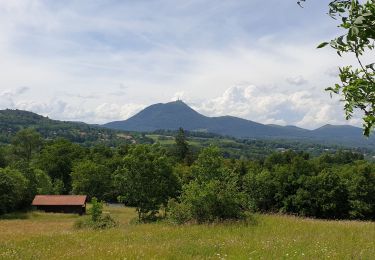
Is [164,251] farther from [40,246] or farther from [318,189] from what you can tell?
[318,189]

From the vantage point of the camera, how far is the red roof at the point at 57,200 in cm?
7425

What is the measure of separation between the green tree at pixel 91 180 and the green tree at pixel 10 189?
21.8 meters

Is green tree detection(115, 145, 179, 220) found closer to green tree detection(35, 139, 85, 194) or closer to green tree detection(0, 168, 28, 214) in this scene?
green tree detection(0, 168, 28, 214)

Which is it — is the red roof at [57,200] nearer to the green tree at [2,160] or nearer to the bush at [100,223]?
the green tree at [2,160]

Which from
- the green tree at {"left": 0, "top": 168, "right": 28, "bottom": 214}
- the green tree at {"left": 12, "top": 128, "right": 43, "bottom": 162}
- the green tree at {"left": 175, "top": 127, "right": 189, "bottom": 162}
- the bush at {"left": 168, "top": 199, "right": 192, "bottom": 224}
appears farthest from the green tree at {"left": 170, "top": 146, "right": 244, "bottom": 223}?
the green tree at {"left": 12, "top": 128, "right": 43, "bottom": 162}

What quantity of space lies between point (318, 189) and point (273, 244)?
2347 inches

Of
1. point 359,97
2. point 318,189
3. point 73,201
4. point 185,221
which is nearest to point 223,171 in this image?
point 185,221

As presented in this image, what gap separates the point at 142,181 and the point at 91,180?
155ft

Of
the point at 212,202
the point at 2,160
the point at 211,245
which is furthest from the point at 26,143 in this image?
the point at 211,245

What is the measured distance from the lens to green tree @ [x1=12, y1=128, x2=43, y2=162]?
403 feet

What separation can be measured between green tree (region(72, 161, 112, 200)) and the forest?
8.6 inches

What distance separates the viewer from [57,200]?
7594 cm

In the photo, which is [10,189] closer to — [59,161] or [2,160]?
[59,161]

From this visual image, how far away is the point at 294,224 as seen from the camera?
20312mm
